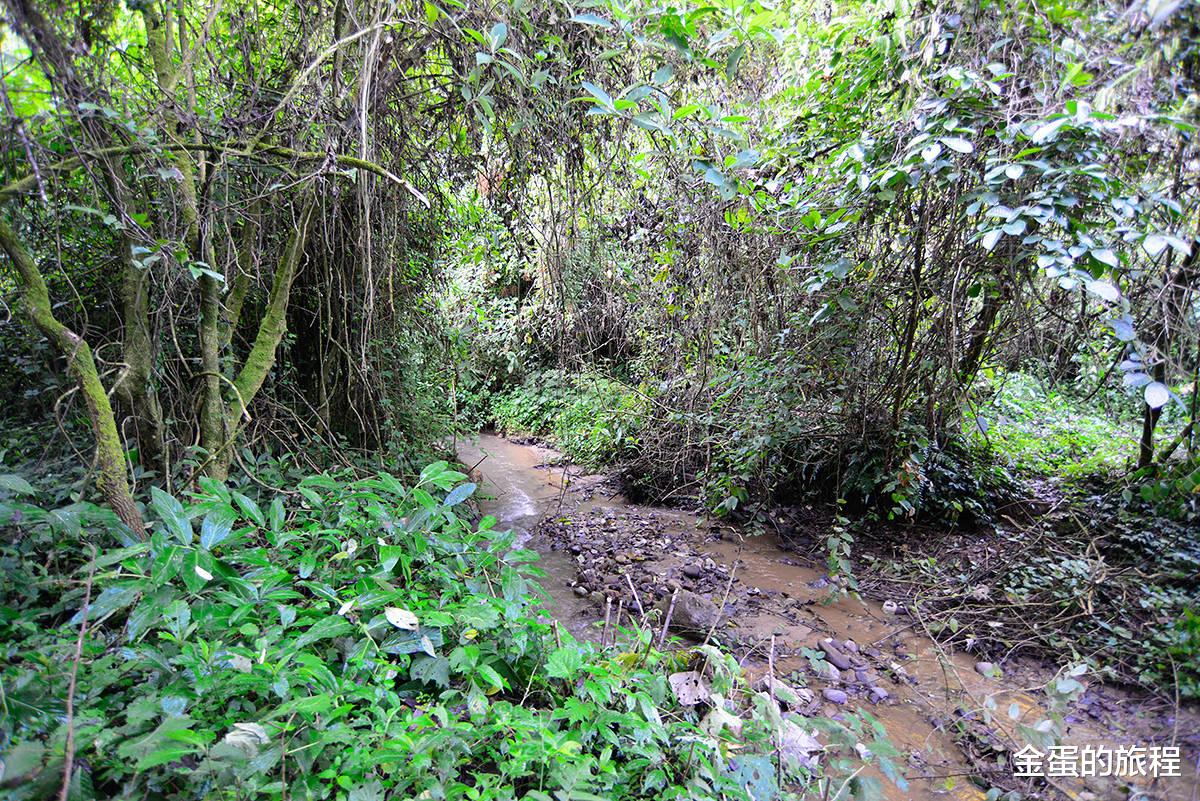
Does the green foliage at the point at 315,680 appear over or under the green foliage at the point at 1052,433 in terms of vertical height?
under

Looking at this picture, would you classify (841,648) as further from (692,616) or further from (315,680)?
(315,680)

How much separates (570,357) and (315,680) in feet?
12.7

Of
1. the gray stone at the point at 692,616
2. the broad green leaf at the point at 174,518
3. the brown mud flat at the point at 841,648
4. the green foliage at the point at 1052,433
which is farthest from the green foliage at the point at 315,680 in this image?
the green foliage at the point at 1052,433

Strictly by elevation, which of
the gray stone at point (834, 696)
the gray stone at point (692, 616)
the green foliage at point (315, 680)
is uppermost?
the green foliage at point (315, 680)

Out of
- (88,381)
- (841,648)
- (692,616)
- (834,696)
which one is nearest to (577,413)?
A: (692,616)

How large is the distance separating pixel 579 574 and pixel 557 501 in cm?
190

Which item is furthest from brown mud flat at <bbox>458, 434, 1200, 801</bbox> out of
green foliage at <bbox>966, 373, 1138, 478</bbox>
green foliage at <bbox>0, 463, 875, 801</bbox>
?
green foliage at <bbox>966, 373, 1138, 478</bbox>

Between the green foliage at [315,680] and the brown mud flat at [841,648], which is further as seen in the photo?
the brown mud flat at [841,648]

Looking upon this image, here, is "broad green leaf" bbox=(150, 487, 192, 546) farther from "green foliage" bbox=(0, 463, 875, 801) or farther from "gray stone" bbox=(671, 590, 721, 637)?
"gray stone" bbox=(671, 590, 721, 637)

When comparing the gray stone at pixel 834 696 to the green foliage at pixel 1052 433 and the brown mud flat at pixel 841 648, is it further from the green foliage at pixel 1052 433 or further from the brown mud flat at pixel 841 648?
the green foliage at pixel 1052 433

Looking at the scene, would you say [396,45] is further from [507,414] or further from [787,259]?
[507,414]

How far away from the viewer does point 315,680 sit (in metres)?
1.50

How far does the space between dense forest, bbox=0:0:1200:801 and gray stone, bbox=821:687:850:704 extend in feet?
0.06

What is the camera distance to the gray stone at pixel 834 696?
8.59ft
